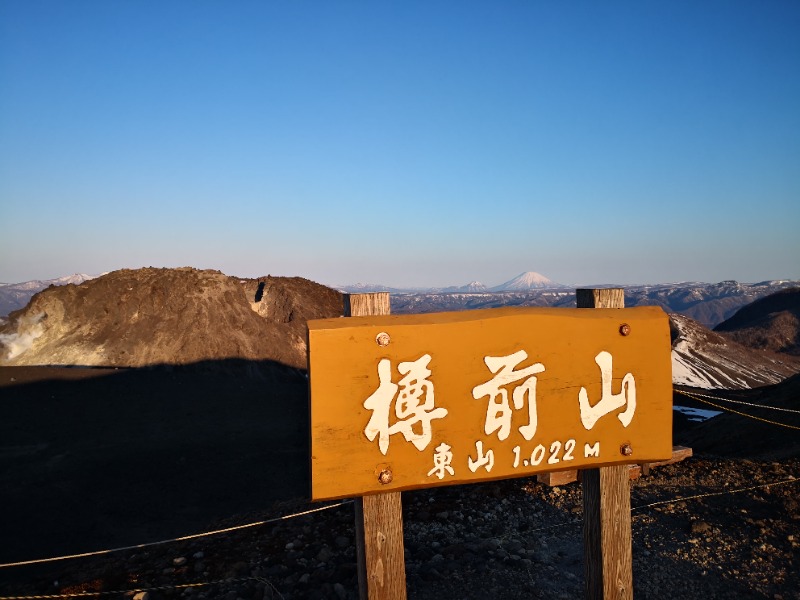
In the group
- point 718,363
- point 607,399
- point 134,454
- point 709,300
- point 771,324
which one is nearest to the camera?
point 607,399

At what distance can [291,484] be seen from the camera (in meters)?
13.5

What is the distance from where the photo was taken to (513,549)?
16.9 ft

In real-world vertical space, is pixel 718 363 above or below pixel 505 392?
below

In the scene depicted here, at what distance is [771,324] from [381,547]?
6210cm

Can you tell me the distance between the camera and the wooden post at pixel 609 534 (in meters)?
3.18

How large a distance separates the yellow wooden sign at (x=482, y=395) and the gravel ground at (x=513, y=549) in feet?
7.14

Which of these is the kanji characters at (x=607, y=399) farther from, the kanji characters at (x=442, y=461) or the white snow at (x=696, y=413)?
the white snow at (x=696, y=413)

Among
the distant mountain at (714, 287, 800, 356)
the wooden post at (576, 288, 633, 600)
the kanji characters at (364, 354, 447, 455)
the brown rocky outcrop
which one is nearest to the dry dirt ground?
the wooden post at (576, 288, 633, 600)

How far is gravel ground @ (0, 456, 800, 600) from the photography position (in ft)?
15.0

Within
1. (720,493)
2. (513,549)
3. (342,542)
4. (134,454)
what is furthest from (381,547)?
(134,454)

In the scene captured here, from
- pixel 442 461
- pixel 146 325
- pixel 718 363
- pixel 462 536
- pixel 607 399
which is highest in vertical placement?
pixel 146 325

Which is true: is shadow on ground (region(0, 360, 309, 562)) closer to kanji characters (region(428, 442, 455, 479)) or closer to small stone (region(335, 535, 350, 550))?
small stone (region(335, 535, 350, 550))

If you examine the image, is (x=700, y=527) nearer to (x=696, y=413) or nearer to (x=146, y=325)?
(x=696, y=413)

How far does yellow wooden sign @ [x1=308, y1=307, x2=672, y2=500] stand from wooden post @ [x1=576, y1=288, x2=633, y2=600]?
182 mm
